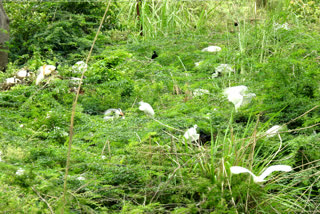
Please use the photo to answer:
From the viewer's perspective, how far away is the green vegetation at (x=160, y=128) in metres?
1.75

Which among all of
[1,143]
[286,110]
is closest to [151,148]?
[1,143]

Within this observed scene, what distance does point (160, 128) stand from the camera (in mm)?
2496

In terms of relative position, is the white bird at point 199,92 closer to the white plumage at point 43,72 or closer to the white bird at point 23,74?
→ the white plumage at point 43,72

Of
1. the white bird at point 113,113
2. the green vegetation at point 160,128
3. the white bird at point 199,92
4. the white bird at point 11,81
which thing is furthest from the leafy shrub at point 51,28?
the white bird at point 199,92

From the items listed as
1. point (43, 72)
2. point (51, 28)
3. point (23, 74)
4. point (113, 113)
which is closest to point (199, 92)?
point (113, 113)

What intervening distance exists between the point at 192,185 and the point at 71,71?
259 centimetres

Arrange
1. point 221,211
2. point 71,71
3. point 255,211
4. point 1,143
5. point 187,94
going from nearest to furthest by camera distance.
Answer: point 221,211 < point 255,211 < point 1,143 < point 187,94 < point 71,71

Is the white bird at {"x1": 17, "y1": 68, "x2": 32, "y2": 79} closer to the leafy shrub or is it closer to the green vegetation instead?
the green vegetation

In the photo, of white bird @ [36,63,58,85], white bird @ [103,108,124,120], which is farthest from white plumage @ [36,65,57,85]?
white bird @ [103,108,124,120]

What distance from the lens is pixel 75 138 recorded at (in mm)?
2512

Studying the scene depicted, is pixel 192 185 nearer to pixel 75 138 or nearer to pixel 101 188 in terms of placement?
pixel 101 188

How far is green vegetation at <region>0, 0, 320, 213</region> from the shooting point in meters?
1.75

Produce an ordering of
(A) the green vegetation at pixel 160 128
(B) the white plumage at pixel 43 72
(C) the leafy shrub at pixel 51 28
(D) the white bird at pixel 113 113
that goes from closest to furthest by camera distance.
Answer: (A) the green vegetation at pixel 160 128 < (D) the white bird at pixel 113 113 < (B) the white plumage at pixel 43 72 < (C) the leafy shrub at pixel 51 28

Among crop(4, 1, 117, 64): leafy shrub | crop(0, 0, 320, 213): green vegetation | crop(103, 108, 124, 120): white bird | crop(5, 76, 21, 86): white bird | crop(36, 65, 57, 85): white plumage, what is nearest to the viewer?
crop(0, 0, 320, 213): green vegetation
